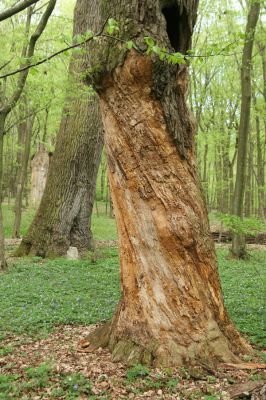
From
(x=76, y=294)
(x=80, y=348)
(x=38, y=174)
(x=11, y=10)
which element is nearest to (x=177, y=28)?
(x=11, y=10)

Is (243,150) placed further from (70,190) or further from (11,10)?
(11,10)

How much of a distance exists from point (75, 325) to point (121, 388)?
219 cm

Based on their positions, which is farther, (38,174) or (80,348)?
(38,174)

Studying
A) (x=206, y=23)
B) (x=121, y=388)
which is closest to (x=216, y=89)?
(x=206, y=23)

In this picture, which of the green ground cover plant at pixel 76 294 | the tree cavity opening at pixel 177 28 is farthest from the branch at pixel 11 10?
the green ground cover plant at pixel 76 294

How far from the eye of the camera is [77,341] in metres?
5.18

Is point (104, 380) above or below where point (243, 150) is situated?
below

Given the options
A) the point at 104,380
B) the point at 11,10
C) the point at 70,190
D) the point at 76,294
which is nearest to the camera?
the point at 11,10

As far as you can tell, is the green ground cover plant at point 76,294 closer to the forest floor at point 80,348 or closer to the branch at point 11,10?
the forest floor at point 80,348

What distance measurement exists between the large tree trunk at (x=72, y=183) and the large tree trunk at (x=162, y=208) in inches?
290

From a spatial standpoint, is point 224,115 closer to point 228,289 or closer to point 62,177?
point 62,177

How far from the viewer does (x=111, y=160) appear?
459 centimetres

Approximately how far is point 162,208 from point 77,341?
2281 mm

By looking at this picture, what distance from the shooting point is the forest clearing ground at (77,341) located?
3.80m
